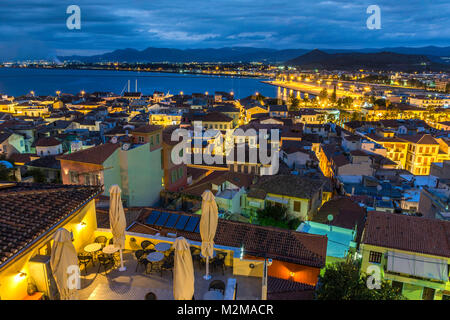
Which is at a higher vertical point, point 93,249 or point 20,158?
point 93,249

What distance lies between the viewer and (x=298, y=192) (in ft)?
62.4

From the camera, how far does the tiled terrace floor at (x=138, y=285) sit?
20.6ft

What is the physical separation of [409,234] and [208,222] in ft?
30.7

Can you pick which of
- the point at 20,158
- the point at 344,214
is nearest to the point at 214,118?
the point at 20,158

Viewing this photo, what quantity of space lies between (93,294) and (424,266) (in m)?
11.1

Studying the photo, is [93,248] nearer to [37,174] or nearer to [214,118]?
[37,174]

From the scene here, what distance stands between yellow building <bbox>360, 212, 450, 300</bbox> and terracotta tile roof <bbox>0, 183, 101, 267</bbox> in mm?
9887

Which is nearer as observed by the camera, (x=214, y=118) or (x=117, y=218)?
(x=117, y=218)

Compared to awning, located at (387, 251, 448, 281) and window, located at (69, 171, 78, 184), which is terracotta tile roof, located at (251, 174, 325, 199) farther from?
window, located at (69, 171, 78, 184)

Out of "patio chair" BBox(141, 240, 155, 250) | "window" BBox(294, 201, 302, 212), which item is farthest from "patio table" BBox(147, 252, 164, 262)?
"window" BBox(294, 201, 302, 212)

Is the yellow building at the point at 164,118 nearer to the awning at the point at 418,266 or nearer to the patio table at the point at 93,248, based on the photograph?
the awning at the point at 418,266

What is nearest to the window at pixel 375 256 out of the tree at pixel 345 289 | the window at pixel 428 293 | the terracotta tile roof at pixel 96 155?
the window at pixel 428 293

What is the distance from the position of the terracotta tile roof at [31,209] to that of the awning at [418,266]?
10415 mm

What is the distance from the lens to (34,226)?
6.30 m
